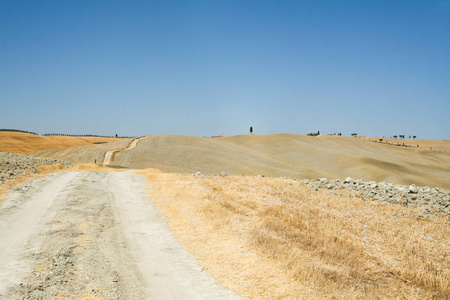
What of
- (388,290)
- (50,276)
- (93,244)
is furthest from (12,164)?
(388,290)

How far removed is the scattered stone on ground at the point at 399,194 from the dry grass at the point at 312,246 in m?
2.27

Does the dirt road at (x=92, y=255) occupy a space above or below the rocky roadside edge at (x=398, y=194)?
below

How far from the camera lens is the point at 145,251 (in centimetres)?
902

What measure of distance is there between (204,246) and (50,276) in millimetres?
4437

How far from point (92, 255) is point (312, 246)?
7.35 metres

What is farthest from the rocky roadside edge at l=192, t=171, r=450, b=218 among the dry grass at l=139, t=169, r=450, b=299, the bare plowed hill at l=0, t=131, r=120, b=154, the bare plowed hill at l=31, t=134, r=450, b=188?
the bare plowed hill at l=0, t=131, r=120, b=154

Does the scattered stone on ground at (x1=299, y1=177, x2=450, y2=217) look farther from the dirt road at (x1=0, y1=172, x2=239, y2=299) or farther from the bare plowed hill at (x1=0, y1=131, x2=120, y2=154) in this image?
the bare plowed hill at (x1=0, y1=131, x2=120, y2=154)

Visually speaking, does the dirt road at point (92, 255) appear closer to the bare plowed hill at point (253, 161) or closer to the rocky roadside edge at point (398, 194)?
the rocky roadside edge at point (398, 194)

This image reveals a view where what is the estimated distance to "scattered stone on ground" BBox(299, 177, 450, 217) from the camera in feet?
64.7

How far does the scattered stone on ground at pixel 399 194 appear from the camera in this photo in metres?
19.7

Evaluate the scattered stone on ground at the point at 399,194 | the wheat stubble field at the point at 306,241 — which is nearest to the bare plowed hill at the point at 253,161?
the scattered stone on ground at the point at 399,194

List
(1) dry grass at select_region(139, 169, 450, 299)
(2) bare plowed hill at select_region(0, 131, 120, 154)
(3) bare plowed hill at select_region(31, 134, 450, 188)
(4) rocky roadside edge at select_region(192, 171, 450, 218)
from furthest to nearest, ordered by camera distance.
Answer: (2) bare plowed hill at select_region(0, 131, 120, 154)
(3) bare plowed hill at select_region(31, 134, 450, 188)
(4) rocky roadside edge at select_region(192, 171, 450, 218)
(1) dry grass at select_region(139, 169, 450, 299)

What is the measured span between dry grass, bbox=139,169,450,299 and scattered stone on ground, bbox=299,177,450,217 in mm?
2266

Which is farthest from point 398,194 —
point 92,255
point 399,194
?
point 92,255
